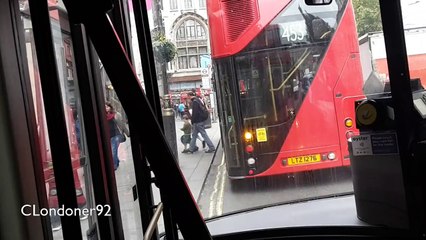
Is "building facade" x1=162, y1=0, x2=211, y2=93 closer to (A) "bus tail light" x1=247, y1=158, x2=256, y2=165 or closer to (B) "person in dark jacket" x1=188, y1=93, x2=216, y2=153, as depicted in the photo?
(B) "person in dark jacket" x1=188, y1=93, x2=216, y2=153

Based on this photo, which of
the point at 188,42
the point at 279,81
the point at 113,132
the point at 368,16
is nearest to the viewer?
the point at 113,132

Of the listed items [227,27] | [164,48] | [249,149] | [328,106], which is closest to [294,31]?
[227,27]

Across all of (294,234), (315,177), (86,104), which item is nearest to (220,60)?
(315,177)

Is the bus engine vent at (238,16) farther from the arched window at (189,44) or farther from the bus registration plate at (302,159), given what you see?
the bus registration plate at (302,159)

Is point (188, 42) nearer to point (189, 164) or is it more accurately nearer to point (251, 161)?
point (189, 164)

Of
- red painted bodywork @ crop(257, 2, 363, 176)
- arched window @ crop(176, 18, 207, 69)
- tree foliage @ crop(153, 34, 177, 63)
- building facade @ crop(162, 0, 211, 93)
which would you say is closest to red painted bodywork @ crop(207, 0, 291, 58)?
building facade @ crop(162, 0, 211, 93)

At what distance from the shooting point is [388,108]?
1898mm

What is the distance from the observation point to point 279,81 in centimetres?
412

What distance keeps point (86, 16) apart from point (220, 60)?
333 centimetres

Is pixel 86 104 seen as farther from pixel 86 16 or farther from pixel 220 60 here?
pixel 220 60

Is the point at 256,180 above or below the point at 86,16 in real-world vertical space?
below

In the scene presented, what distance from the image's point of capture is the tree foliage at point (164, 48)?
7.12 feet

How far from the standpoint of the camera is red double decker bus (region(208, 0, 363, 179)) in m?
3.88

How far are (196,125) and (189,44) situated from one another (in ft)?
2.12
